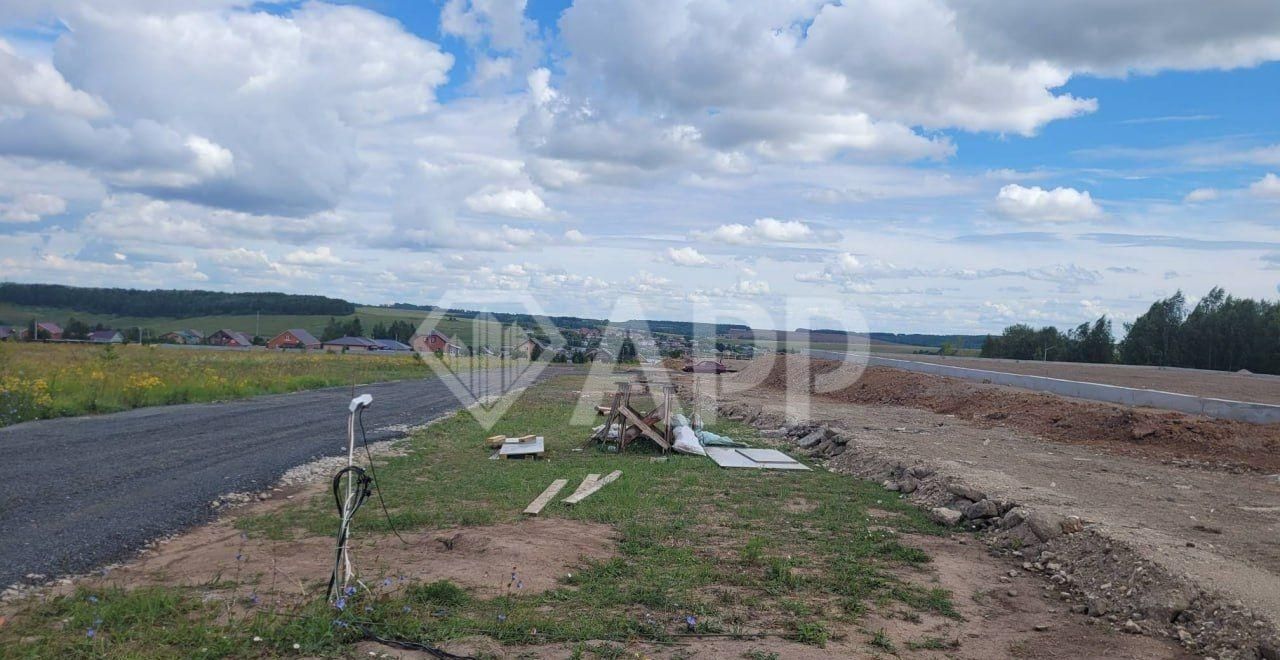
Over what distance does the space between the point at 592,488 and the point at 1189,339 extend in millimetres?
62228

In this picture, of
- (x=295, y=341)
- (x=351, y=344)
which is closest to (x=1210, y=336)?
(x=351, y=344)

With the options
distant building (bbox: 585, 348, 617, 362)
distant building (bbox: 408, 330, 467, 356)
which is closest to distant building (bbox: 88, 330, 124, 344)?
distant building (bbox: 408, 330, 467, 356)

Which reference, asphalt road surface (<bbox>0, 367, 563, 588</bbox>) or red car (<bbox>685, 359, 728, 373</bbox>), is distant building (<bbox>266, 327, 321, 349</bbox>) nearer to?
red car (<bbox>685, 359, 728, 373</bbox>)

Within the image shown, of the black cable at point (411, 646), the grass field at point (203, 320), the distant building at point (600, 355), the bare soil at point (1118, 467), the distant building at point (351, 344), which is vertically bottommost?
the distant building at point (351, 344)

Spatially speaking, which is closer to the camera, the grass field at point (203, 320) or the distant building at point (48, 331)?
the distant building at point (48, 331)

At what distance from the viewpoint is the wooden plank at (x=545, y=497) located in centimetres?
951

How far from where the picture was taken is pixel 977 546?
8.54 meters

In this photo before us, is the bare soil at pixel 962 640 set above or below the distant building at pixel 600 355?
below

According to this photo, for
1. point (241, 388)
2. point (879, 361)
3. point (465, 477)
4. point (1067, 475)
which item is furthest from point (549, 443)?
point (879, 361)

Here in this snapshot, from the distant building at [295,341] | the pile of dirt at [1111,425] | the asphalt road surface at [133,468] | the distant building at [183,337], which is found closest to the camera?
the asphalt road surface at [133,468]

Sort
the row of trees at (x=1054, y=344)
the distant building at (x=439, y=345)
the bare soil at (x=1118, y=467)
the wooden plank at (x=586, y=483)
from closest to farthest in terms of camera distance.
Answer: the bare soil at (x=1118, y=467) → the wooden plank at (x=586, y=483) → the distant building at (x=439, y=345) → the row of trees at (x=1054, y=344)

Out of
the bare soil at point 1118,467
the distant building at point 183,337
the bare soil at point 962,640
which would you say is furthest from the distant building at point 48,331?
the bare soil at point 962,640

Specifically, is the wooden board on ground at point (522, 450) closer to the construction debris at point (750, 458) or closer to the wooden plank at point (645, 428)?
the wooden plank at point (645, 428)

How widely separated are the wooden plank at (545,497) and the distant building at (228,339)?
8596cm
